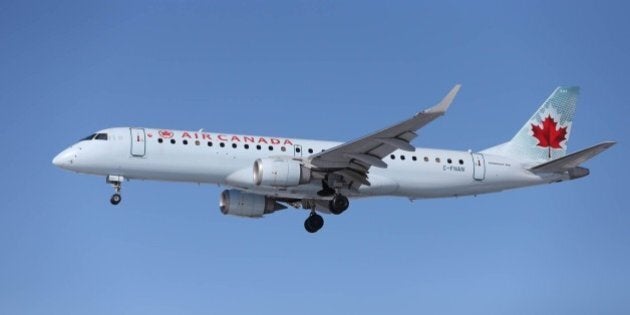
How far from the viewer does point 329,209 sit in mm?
53969

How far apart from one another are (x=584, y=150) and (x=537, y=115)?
847 centimetres

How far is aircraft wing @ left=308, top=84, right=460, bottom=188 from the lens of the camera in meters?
47.3

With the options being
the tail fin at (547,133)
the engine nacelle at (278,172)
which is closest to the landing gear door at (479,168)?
the tail fin at (547,133)

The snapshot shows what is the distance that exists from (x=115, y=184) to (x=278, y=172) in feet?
23.9

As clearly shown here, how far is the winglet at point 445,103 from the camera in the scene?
Answer: 44.4 m

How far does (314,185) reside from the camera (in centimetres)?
5256

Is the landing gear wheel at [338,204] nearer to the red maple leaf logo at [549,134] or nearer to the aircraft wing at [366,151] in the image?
the aircraft wing at [366,151]

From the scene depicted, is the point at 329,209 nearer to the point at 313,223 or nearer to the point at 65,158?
the point at 313,223

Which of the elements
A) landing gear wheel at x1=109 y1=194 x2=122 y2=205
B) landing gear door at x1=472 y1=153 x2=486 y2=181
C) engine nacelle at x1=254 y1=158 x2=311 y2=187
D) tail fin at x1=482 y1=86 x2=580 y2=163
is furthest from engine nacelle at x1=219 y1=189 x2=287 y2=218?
tail fin at x1=482 y1=86 x2=580 y2=163

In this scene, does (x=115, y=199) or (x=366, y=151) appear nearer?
(x=366, y=151)

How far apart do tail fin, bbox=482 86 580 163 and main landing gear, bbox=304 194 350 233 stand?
924cm

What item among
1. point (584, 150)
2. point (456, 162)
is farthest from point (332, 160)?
point (584, 150)

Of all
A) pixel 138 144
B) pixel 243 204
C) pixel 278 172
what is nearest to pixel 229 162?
pixel 278 172

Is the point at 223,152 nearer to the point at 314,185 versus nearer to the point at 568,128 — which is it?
the point at 314,185
